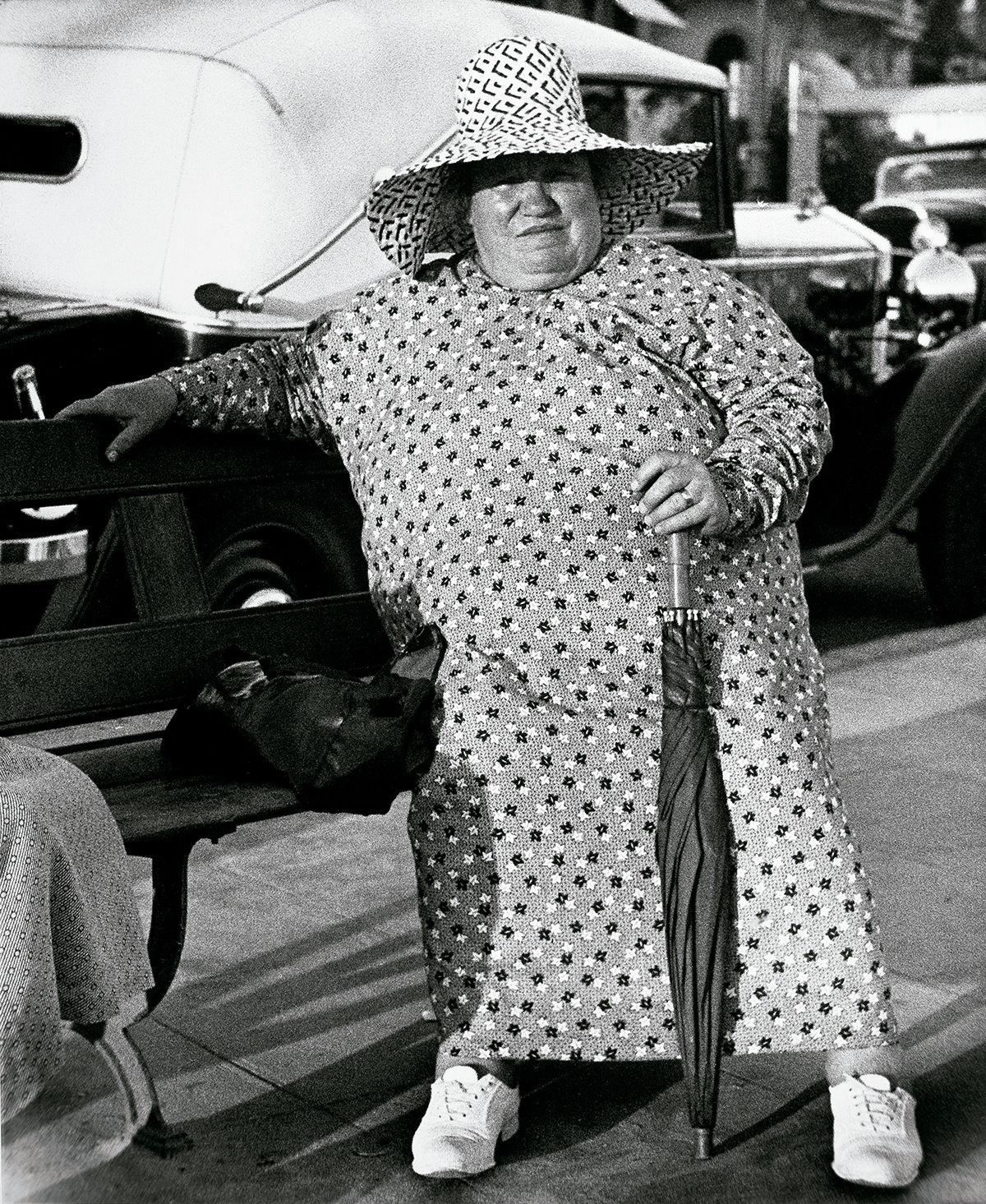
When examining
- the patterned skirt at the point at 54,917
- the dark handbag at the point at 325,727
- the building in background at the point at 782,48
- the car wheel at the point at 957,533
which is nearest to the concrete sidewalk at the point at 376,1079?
the patterned skirt at the point at 54,917

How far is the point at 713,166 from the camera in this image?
6020 millimetres

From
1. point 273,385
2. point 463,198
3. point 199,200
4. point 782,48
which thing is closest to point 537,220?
point 463,198

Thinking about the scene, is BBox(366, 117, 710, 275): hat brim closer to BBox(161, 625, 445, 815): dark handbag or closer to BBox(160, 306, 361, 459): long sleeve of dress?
BBox(160, 306, 361, 459): long sleeve of dress

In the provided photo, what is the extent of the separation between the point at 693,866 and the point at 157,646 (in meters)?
1.14

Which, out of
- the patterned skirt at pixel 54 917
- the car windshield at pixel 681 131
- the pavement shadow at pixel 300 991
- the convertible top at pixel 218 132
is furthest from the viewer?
the car windshield at pixel 681 131

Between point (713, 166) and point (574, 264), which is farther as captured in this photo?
point (713, 166)

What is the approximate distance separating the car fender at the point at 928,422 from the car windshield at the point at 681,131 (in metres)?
0.99

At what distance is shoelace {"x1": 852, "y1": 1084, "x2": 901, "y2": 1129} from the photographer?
269 centimetres

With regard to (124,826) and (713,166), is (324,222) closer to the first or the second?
(713,166)

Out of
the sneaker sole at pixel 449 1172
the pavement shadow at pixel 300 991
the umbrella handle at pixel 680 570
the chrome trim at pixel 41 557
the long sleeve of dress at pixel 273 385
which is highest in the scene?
the long sleeve of dress at pixel 273 385

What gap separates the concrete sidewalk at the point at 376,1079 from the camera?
271cm

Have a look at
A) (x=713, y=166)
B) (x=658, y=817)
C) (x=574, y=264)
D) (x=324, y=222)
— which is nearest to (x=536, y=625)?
(x=658, y=817)

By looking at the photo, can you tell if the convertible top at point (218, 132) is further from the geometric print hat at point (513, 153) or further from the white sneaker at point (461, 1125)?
the white sneaker at point (461, 1125)

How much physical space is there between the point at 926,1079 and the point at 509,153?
1727 millimetres
